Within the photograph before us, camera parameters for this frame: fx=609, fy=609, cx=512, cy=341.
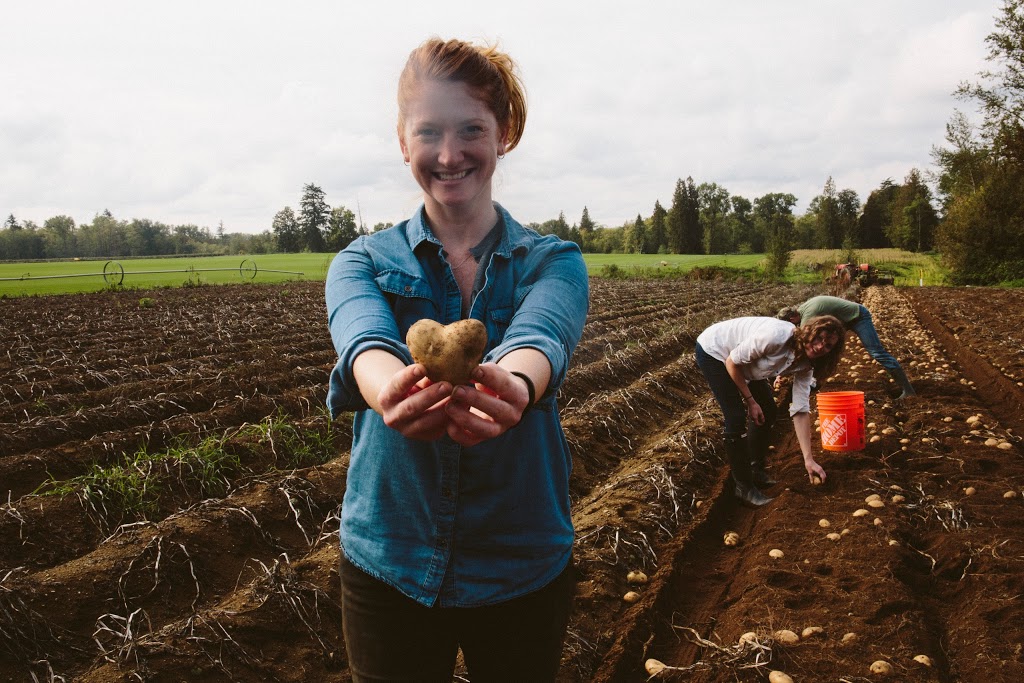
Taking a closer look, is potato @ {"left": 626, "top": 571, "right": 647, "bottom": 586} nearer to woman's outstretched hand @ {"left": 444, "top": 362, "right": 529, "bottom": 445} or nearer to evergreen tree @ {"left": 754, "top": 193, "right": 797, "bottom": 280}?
woman's outstretched hand @ {"left": 444, "top": 362, "right": 529, "bottom": 445}

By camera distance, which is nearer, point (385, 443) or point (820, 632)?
point (385, 443)

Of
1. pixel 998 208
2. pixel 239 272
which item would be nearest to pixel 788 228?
pixel 998 208

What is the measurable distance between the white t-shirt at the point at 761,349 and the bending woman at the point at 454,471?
3.19 metres

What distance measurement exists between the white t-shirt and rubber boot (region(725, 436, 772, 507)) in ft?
1.59

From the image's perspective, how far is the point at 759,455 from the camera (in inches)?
187

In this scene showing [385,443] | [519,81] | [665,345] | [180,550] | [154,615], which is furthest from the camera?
[665,345]

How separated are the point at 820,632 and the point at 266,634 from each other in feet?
8.77

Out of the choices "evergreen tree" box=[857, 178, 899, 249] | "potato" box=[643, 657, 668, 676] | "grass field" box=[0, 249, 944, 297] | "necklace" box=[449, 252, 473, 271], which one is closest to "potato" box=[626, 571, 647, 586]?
"potato" box=[643, 657, 668, 676]

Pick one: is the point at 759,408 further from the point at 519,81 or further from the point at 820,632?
the point at 519,81

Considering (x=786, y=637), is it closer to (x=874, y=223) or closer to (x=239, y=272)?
(x=239, y=272)

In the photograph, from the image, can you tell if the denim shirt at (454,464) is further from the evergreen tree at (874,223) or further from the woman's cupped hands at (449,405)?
the evergreen tree at (874,223)

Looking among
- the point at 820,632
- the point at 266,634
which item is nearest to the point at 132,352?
the point at 266,634

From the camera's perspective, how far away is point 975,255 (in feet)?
95.1

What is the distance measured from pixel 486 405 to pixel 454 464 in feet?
0.97
